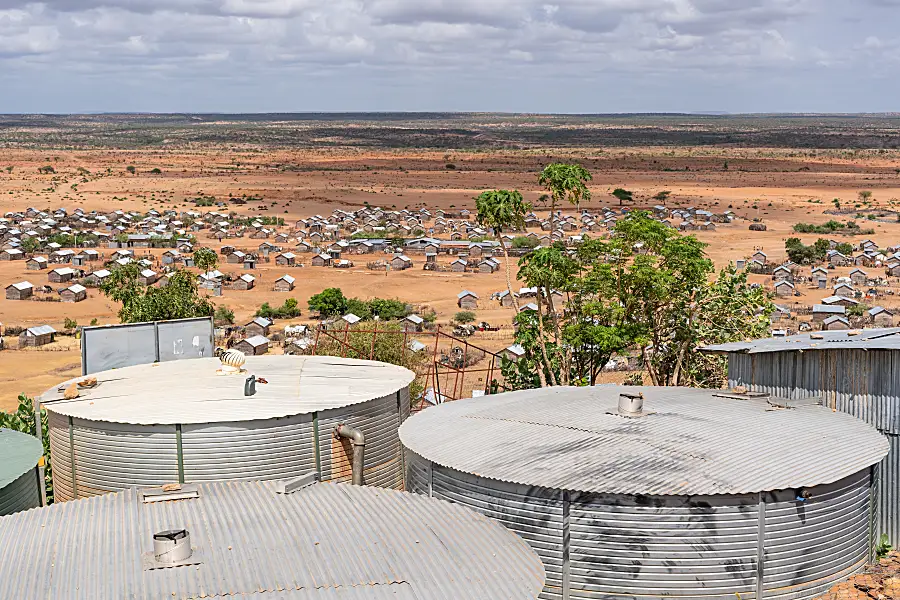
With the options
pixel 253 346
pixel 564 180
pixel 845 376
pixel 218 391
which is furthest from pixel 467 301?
pixel 845 376

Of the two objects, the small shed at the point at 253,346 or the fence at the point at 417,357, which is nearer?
the fence at the point at 417,357

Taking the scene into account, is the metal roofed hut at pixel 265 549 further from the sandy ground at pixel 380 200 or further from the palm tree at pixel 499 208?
the sandy ground at pixel 380 200

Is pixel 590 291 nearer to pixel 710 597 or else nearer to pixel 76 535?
pixel 710 597

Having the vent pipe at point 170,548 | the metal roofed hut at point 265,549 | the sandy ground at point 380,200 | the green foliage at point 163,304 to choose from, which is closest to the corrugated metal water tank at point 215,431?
the metal roofed hut at point 265,549

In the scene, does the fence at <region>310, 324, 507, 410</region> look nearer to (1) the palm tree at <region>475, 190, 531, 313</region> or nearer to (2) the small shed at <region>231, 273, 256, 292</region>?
(1) the palm tree at <region>475, 190, 531, 313</region>

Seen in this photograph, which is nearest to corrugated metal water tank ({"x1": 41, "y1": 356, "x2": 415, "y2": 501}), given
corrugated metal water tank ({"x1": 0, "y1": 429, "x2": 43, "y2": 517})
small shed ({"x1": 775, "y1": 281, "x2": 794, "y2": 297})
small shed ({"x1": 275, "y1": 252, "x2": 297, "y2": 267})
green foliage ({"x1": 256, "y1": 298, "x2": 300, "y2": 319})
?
corrugated metal water tank ({"x1": 0, "y1": 429, "x2": 43, "y2": 517})

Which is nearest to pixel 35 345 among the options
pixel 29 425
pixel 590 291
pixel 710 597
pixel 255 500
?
pixel 29 425

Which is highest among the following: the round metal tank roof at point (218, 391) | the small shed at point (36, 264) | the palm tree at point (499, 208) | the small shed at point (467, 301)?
the palm tree at point (499, 208)
